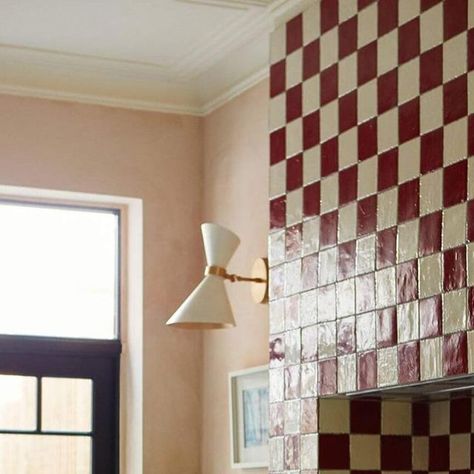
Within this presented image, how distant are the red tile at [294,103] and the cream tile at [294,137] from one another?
2 cm

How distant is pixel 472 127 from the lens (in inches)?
125

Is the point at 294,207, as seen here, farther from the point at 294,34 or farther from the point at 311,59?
the point at 294,34

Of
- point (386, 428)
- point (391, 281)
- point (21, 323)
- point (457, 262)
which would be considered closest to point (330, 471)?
point (386, 428)

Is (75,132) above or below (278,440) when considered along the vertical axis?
above

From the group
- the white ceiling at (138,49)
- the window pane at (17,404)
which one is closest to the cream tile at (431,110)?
the white ceiling at (138,49)

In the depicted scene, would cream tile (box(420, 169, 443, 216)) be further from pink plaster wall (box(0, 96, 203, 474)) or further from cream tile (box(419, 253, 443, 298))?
pink plaster wall (box(0, 96, 203, 474))

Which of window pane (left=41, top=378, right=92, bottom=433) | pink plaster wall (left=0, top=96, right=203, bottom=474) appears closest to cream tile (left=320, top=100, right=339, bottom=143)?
pink plaster wall (left=0, top=96, right=203, bottom=474)

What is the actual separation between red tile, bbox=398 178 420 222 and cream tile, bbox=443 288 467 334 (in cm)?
28

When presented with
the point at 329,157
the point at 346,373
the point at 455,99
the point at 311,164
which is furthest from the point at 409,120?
the point at 346,373

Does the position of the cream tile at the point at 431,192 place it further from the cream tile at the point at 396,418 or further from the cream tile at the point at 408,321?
the cream tile at the point at 396,418

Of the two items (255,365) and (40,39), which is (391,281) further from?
(40,39)

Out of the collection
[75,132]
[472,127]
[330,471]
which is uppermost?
[75,132]

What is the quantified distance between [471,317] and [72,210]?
2.50 metres

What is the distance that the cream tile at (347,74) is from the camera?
12.3 ft
